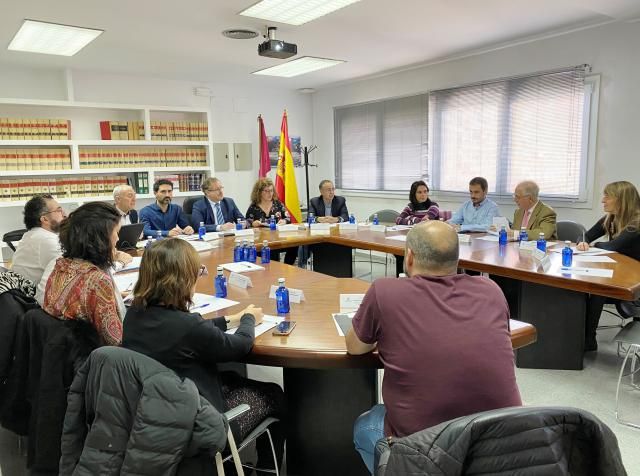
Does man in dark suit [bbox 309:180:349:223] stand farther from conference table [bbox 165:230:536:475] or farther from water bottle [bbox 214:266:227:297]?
conference table [bbox 165:230:536:475]

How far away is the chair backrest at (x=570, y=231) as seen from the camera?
4.29 m

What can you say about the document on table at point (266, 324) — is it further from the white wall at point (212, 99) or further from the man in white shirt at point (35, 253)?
the white wall at point (212, 99)

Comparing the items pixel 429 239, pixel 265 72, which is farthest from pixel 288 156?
pixel 429 239

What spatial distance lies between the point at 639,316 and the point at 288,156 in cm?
491

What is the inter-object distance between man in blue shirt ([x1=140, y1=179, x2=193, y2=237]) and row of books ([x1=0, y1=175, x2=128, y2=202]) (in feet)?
5.09

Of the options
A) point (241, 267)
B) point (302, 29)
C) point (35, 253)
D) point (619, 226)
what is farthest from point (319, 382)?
point (302, 29)

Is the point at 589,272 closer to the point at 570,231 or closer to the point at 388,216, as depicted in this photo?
the point at 570,231

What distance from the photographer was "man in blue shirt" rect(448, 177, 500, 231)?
15.4 ft

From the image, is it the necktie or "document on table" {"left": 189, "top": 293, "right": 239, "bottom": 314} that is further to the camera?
the necktie

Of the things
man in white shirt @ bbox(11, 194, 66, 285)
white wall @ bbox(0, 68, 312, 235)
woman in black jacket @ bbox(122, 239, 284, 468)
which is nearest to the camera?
woman in black jacket @ bbox(122, 239, 284, 468)

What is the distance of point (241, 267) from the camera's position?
316 centimetres

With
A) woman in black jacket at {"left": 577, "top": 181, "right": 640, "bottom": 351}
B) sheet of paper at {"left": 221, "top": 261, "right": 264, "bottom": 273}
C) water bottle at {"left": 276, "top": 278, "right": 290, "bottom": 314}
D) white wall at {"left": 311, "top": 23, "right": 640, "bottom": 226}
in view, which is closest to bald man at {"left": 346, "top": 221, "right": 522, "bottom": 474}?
water bottle at {"left": 276, "top": 278, "right": 290, "bottom": 314}

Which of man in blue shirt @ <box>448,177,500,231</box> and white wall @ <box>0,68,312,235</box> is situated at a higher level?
white wall @ <box>0,68,312,235</box>

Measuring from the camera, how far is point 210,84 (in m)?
6.86
